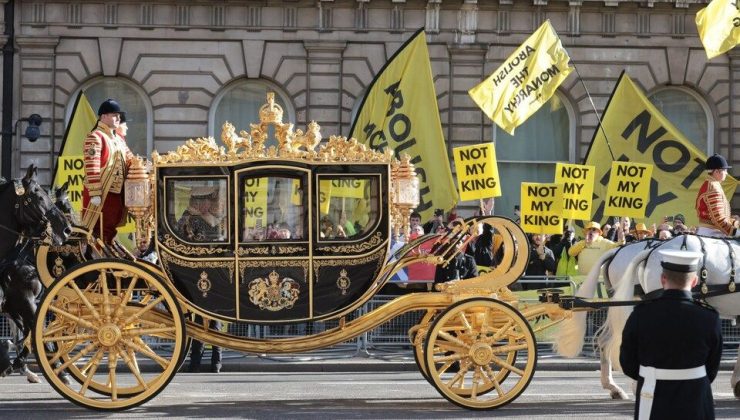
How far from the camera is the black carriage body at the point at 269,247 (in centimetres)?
1259

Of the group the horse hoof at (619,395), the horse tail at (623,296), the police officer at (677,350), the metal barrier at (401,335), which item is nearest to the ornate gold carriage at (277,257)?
the horse tail at (623,296)

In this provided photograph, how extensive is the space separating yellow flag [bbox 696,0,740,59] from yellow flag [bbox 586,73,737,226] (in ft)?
12.6

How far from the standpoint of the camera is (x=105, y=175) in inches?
501

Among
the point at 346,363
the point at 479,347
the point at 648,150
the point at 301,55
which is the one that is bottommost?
the point at 346,363

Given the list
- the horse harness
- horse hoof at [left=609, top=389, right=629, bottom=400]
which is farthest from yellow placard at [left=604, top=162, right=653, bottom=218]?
the horse harness

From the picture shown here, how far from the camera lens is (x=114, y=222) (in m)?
13.0

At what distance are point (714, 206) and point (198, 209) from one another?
4.83 metres

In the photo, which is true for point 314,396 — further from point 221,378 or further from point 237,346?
point 221,378

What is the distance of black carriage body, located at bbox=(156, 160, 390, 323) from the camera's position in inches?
496

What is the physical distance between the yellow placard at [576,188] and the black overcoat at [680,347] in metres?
13.4

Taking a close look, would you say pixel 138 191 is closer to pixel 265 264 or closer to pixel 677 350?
pixel 265 264

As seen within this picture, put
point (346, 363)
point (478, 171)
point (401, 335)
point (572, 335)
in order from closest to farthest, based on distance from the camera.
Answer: point (572, 335) < point (346, 363) < point (401, 335) < point (478, 171)

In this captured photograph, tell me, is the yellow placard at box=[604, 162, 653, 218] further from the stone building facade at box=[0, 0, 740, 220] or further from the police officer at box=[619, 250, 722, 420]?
the police officer at box=[619, 250, 722, 420]

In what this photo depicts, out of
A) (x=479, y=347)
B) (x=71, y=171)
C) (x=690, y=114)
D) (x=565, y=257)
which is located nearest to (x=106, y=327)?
(x=479, y=347)
